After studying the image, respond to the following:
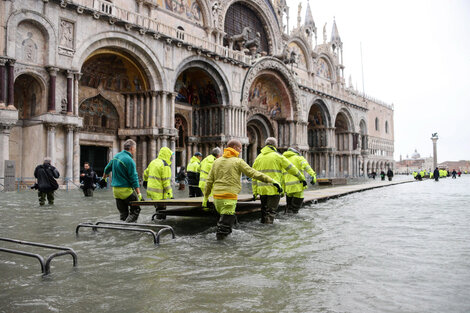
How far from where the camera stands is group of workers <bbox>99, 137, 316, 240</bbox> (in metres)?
6.01

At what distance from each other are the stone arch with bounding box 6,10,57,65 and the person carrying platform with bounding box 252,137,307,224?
12.4 metres

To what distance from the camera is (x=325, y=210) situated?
1002 centimetres

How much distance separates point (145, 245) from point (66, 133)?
44.3 ft

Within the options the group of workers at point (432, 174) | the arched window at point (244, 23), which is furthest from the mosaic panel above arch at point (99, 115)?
the group of workers at point (432, 174)

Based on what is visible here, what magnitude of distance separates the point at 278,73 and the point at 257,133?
556 centimetres

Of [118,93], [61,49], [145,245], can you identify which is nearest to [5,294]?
[145,245]

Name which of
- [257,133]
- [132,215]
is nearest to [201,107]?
[257,133]

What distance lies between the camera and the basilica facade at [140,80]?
16.3 meters

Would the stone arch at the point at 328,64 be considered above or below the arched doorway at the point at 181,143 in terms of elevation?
above

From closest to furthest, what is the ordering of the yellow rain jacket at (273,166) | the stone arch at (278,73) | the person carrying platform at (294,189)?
the yellow rain jacket at (273,166) → the person carrying platform at (294,189) → the stone arch at (278,73)

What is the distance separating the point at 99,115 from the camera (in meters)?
21.2

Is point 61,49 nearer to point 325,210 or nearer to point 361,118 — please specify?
point 325,210

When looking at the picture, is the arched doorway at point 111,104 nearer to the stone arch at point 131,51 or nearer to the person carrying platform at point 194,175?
the stone arch at point 131,51

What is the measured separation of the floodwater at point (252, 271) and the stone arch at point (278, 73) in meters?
20.9
